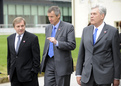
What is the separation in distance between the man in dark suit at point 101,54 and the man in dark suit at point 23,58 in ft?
3.64

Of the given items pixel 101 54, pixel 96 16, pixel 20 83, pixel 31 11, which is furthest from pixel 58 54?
pixel 31 11

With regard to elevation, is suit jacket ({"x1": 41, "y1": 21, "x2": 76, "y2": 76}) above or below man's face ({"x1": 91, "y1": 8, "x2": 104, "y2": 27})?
below

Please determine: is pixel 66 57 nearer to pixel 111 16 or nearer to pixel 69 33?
pixel 69 33

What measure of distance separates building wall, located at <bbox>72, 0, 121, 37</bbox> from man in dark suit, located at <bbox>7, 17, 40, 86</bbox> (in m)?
30.8

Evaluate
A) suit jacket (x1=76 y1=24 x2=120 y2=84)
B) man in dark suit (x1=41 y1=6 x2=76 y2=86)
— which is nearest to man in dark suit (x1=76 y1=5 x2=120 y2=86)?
suit jacket (x1=76 y1=24 x2=120 y2=84)

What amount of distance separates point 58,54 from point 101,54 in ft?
4.19

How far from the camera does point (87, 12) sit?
3912 centimetres

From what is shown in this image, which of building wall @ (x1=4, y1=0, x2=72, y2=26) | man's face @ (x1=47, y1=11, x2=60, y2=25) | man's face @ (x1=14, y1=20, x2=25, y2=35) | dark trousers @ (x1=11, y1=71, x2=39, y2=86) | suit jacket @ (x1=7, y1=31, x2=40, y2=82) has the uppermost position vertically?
building wall @ (x1=4, y1=0, x2=72, y2=26)

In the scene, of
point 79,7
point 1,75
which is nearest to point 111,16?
point 79,7

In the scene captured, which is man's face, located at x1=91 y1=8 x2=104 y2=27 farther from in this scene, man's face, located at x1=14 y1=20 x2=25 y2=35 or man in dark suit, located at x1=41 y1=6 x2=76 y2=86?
man's face, located at x1=14 y1=20 x2=25 y2=35

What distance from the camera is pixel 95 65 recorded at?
4.64 meters

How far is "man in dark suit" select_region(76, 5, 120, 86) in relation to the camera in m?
→ 4.56

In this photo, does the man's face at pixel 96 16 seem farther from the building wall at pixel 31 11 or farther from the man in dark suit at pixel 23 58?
the building wall at pixel 31 11

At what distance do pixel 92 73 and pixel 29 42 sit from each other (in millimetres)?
1376
